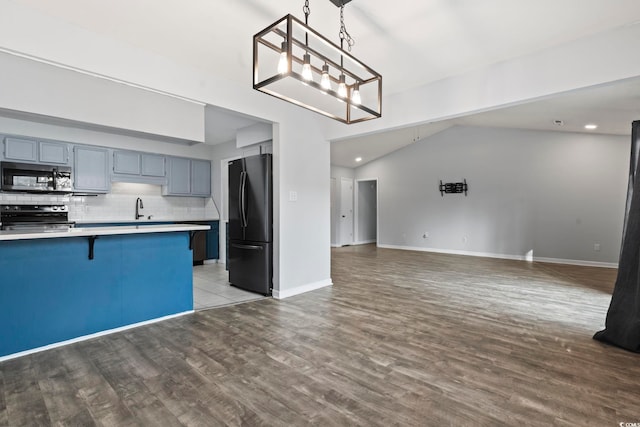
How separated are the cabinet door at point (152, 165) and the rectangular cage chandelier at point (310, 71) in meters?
3.20

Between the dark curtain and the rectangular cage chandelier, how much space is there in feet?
7.83

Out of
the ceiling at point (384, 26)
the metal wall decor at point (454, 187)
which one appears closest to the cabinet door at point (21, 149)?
the ceiling at point (384, 26)

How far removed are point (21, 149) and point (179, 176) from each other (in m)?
2.25

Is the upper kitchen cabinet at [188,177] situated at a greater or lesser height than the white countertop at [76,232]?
greater

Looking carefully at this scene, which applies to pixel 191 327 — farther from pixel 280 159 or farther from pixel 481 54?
pixel 481 54

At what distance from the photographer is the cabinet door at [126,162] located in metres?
5.22

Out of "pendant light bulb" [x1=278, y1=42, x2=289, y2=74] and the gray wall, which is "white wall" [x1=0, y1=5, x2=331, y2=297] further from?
the gray wall

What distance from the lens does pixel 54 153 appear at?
461 cm

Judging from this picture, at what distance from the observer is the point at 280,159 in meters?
3.99

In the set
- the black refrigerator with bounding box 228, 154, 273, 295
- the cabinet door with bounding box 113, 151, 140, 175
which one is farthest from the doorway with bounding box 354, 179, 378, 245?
the cabinet door with bounding box 113, 151, 140, 175

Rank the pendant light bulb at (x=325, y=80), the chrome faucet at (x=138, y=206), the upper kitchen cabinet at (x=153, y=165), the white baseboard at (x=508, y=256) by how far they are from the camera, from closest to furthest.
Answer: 1. the pendant light bulb at (x=325, y=80)
2. the upper kitchen cabinet at (x=153, y=165)
3. the chrome faucet at (x=138, y=206)
4. the white baseboard at (x=508, y=256)

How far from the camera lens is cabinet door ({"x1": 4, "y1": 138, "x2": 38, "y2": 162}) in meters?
4.23

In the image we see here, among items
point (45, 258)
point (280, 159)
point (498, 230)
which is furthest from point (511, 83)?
point (498, 230)

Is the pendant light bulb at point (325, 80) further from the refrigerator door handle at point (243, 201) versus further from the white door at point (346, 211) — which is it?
the white door at point (346, 211)
